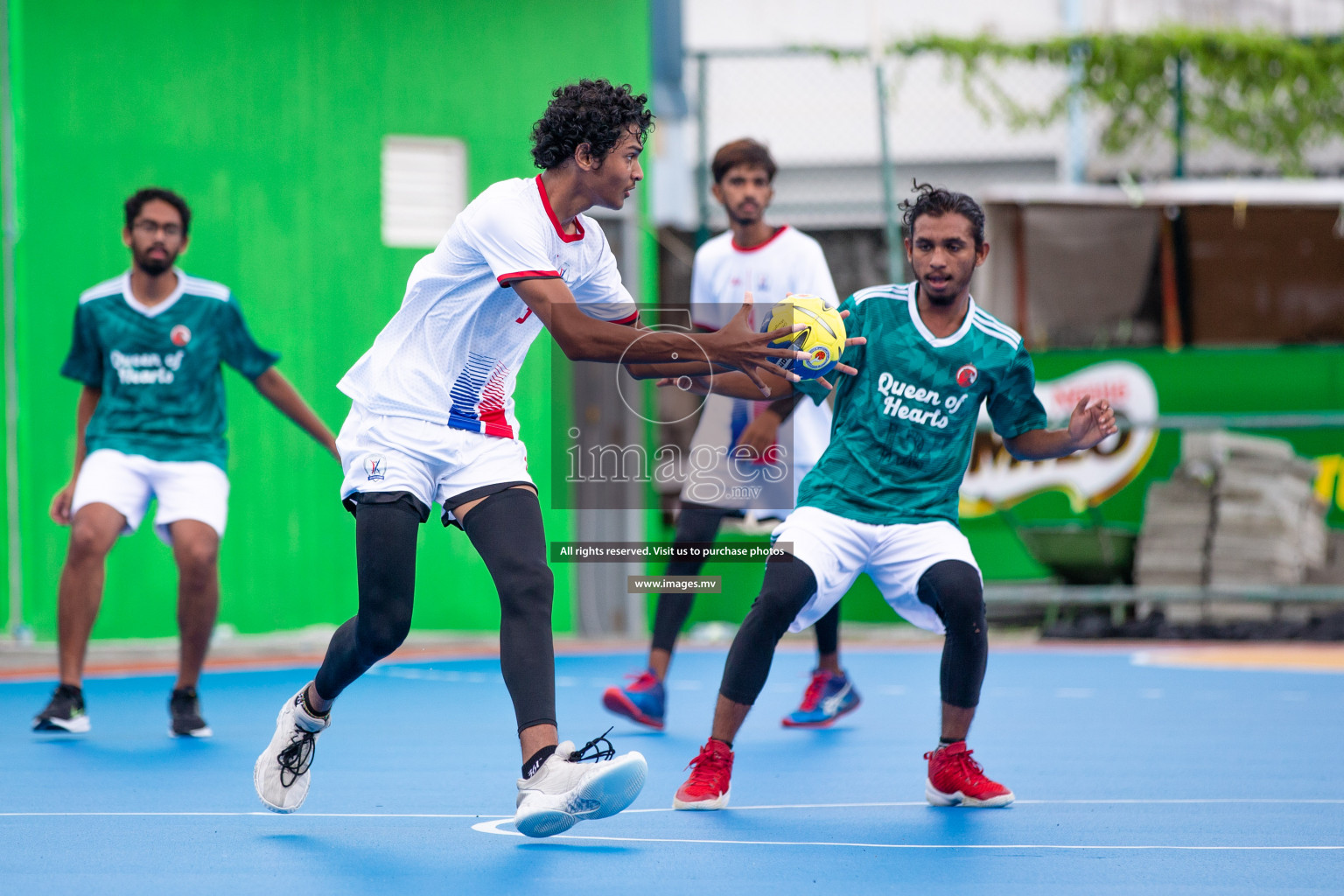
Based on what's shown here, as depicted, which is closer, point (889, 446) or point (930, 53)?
point (889, 446)

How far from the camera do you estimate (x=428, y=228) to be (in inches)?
444

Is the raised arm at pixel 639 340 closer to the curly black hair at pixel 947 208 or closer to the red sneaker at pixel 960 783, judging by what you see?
the curly black hair at pixel 947 208

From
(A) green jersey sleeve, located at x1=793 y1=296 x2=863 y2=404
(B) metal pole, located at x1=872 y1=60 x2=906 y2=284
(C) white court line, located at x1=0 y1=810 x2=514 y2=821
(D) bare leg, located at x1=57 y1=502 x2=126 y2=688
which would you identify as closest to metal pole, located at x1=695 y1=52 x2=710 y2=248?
(B) metal pole, located at x1=872 y1=60 x2=906 y2=284

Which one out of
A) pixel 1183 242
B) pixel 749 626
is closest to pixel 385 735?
pixel 749 626

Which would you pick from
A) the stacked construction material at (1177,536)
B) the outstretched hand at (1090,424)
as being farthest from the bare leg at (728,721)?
the stacked construction material at (1177,536)

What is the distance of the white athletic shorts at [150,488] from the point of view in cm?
650

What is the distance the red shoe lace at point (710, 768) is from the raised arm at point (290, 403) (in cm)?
194

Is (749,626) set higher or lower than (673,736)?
higher

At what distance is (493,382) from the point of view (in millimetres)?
4316

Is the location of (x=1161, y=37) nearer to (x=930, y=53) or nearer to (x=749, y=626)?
(x=930, y=53)

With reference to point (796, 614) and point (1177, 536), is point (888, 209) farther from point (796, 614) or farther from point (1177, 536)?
point (796, 614)

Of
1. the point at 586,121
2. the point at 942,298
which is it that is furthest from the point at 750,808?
the point at 586,121

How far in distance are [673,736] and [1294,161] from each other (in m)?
9.83

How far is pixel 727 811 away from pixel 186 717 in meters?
2.70
